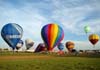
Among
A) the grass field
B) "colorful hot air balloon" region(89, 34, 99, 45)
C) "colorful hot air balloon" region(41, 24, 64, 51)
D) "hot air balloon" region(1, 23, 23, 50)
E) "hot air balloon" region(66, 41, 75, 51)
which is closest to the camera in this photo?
the grass field

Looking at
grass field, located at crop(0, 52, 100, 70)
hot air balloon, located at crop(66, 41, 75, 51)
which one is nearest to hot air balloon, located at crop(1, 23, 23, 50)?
grass field, located at crop(0, 52, 100, 70)

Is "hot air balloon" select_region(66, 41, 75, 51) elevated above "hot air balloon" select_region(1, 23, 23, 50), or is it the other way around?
"hot air balloon" select_region(1, 23, 23, 50)

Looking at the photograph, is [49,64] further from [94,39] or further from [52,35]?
[94,39]

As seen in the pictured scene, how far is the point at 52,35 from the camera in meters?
74.0

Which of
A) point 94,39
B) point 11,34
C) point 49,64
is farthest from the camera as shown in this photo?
point 94,39

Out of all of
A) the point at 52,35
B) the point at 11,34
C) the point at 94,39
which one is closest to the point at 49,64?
the point at 52,35

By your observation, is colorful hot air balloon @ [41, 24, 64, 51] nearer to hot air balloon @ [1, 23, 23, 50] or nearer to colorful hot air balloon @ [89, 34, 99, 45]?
hot air balloon @ [1, 23, 23, 50]

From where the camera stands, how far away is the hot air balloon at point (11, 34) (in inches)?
3275

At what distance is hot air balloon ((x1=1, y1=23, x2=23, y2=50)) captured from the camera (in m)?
83.2

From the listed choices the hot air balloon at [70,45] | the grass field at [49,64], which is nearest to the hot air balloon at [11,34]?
the grass field at [49,64]

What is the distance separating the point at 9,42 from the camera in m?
84.1

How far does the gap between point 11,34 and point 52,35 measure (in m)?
17.9

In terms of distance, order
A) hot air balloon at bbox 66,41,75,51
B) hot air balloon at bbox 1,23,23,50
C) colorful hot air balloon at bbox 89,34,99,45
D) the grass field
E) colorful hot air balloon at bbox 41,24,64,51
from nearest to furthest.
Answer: the grass field < colorful hot air balloon at bbox 41,24,64,51 < hot air balloon at bbox 1,23,23,50 < colorful hot air balloon at bbox 89,34,99,45 < hot air balloon at bbox 66,41,75,51

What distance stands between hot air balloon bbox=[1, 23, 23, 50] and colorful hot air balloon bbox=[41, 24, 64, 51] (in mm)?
12822
